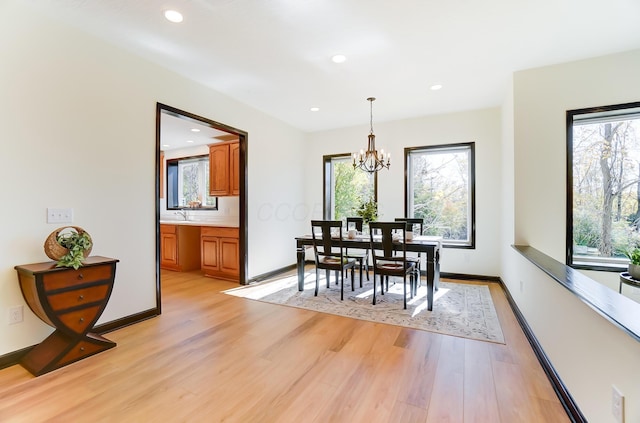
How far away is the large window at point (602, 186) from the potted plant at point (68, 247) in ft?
15.4

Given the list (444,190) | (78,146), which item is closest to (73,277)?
(78,146)

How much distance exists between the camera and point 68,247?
2258mm

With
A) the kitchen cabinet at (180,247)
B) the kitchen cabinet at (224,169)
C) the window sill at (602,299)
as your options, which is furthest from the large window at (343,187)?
the window sill at (602,299)

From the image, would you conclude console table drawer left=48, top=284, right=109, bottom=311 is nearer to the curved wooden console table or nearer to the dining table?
the curved wooden console table

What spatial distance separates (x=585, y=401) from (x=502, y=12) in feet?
8.92

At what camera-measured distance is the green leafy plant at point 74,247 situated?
2.18 meters

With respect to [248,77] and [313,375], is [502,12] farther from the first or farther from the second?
[313,375]

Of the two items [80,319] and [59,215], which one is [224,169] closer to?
[59,215]

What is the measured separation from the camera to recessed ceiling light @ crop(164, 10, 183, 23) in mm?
2285

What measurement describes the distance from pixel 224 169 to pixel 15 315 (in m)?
3.54

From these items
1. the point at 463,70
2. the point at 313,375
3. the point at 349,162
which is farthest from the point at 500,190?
the point at 313,375

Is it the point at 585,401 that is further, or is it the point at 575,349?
the point at 575,349

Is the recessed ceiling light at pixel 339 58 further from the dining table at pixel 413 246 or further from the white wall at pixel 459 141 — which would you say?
the white wall at pixel 459 141

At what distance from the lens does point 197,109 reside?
3623 millimetres
